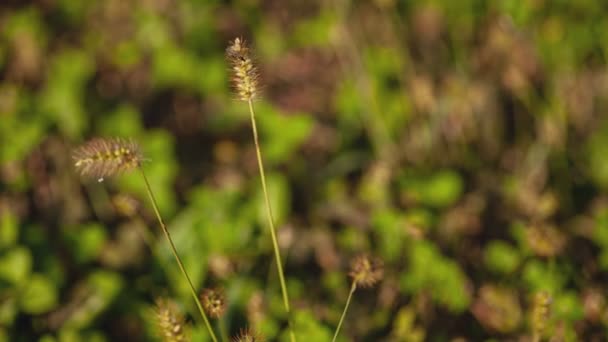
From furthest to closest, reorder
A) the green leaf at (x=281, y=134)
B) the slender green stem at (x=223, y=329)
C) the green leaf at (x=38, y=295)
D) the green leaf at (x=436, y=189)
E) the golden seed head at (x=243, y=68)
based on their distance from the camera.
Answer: the green leaf at (x=281, y=134), the green leaf at (x=436, y=189), the green leaf at (x=38, y=295), the slender green stem at (x=223, y=329), the golden seed head at (x=243, y=68)

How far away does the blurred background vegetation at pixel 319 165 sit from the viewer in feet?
6.86

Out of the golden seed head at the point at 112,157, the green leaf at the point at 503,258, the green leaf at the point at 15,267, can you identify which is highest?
the golden seed head at the point at 112,157

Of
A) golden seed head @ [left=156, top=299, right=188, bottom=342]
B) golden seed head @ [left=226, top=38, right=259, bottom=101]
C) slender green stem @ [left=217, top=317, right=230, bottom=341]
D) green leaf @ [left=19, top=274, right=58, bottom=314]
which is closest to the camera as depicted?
golden seed head @ [left=226, top=38, right=259, bottom=101]

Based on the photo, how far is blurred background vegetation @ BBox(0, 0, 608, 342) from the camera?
6.86 ft

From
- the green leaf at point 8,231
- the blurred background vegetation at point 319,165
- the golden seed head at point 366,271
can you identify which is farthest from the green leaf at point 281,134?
the golden seed head at point 366,271

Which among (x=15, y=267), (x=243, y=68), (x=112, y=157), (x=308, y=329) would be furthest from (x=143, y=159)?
(x=15, y=267)

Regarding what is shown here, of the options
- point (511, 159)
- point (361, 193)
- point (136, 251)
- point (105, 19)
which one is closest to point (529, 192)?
point (511, 159)

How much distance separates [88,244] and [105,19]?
5.04 ft

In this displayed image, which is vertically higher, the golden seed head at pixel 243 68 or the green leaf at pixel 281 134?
the golden seed head at pixel 243 68

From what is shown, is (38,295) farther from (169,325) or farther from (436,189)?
(436,189)

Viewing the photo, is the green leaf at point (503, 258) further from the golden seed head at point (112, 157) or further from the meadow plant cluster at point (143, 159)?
the golden seed head at point (112, 157)

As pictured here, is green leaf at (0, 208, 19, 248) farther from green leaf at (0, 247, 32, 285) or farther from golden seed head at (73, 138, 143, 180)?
golden seed head at (73, 138, 143, 180)

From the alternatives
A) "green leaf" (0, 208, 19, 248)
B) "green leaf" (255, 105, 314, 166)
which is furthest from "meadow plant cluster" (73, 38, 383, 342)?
"green leaf" (255, 105, 314, 166)

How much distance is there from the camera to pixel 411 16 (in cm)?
327
